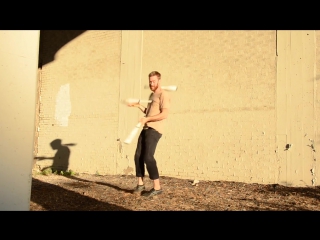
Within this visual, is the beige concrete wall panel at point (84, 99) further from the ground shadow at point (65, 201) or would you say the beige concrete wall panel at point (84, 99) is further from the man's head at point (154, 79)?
the man's head at point (154, 79)

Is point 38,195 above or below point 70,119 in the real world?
below

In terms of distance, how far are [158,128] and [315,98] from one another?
327cm

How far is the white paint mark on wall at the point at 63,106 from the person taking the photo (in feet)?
32.2

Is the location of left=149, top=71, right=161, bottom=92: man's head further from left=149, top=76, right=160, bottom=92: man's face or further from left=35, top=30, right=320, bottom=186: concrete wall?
left=35, top=30, right=320, bottom=186: concrete wall

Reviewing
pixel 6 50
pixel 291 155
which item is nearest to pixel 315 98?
pixel 291 155

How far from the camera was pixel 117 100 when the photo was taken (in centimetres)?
877

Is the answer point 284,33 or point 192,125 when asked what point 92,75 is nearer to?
point 192,125

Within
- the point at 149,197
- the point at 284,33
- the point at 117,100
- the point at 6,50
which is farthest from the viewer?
the point at 117,100

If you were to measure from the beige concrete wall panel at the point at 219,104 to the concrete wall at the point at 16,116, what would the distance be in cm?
497

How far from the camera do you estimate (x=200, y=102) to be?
7.44 meters

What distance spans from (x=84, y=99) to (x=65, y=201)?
5.11m

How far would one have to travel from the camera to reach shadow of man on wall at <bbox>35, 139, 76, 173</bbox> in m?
9.64

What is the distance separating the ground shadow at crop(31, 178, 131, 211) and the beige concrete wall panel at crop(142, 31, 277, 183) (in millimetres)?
2940

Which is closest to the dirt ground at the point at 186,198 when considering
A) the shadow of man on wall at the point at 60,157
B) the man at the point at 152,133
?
the man at the point at 152,133
